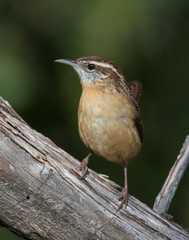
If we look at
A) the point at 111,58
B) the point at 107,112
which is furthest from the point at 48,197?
the point at 111,58

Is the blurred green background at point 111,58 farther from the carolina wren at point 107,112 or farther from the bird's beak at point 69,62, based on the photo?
the carolina wren at point 107,112

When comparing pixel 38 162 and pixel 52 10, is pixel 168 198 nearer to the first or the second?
pixel 38 162

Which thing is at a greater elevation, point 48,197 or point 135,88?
point 135,88

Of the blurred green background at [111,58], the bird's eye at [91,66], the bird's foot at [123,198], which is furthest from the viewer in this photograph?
the blurred green background at [111,58]

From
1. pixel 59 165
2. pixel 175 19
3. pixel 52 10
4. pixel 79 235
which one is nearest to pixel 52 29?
pixel 52 10

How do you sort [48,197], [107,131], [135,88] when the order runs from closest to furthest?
[48,197]
[107,131]
[135,88]

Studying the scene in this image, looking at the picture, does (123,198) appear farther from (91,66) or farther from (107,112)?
(91,66)

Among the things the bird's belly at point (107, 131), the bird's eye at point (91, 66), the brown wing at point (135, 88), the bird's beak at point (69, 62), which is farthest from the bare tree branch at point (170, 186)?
the bird's beak at point (69, 62)
